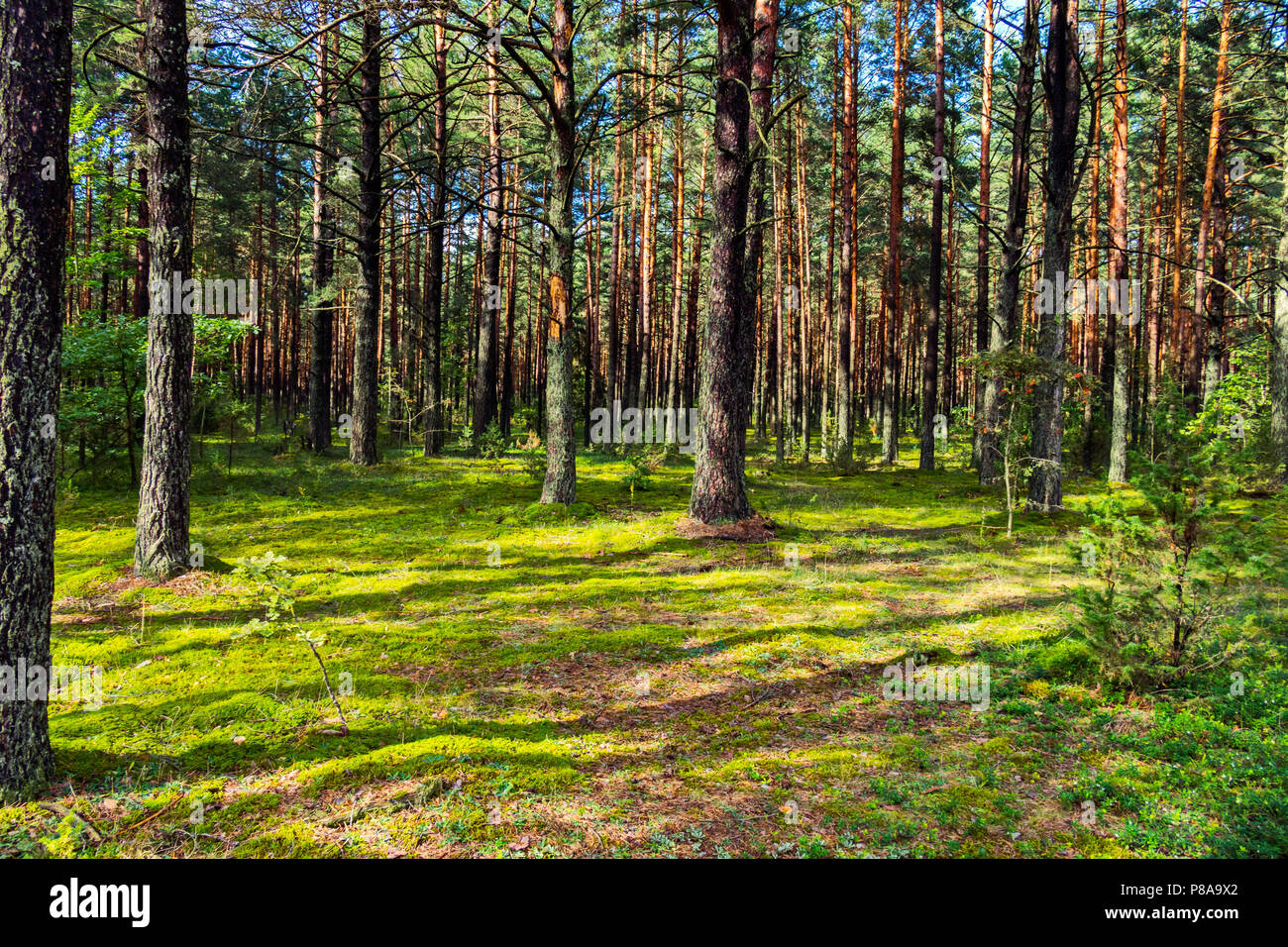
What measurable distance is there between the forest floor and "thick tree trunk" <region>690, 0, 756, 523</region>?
158cm

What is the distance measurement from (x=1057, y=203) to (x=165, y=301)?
1341cm

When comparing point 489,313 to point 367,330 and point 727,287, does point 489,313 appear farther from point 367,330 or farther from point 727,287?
point 727,287

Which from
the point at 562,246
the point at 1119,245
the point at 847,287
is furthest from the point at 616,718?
the point at 847,287

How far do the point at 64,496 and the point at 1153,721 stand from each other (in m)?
14.0

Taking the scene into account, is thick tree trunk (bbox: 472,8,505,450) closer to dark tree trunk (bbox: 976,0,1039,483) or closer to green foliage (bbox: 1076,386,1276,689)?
dark tree trunk (bbox: 976,0,1039,483)

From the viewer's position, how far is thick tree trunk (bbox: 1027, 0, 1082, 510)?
11117mm

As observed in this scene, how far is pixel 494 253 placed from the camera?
18609mm

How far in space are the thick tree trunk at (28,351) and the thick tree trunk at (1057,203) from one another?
12.3 m

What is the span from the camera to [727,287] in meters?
9.59

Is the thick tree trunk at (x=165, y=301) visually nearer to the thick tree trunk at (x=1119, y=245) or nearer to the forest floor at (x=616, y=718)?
the forest floor at (x=616, y=718)

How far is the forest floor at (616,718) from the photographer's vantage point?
3.21 m

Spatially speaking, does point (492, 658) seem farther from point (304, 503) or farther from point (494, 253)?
point (494, 253)

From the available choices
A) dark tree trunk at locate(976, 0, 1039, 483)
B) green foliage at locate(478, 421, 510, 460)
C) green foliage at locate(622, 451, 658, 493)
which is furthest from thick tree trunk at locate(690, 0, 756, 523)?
green foliage at locate(478, 421, 510, 460)

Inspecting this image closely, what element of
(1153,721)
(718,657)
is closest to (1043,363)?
(1153,721)
